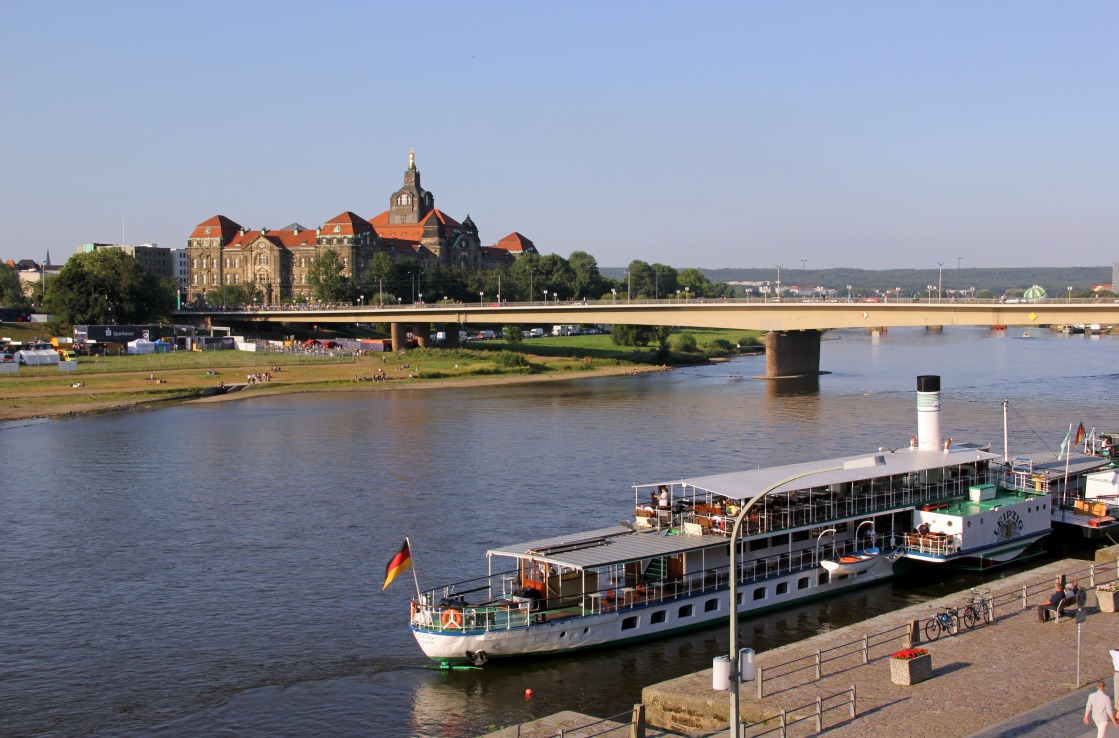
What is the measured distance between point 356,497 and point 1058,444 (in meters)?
38.3

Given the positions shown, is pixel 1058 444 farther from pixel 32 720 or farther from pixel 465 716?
pixel 32 720

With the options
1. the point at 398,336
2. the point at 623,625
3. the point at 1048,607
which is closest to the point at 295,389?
the point at 398,336

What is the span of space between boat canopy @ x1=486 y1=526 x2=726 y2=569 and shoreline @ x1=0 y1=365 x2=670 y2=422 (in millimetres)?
57531

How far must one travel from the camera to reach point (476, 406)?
307ft

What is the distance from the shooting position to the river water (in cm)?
2878

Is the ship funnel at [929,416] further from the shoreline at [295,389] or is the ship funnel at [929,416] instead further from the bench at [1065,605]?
the shoreline at [295,389]

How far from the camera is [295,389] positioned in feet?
347

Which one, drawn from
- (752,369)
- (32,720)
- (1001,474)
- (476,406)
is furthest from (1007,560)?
(752,369)

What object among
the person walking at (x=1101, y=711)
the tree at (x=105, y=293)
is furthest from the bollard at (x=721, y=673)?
the tree at (x=105, y=293)

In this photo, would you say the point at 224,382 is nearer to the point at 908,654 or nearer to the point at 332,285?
the point at 332,285

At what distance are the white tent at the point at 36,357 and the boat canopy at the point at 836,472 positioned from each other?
304 feet

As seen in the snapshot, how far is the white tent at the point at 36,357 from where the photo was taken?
113188 millimetres

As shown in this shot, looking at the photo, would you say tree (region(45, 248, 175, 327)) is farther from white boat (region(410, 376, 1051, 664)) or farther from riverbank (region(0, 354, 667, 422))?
white boat (region(410, 376, 1051, 664))

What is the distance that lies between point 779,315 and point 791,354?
651 centimetres
